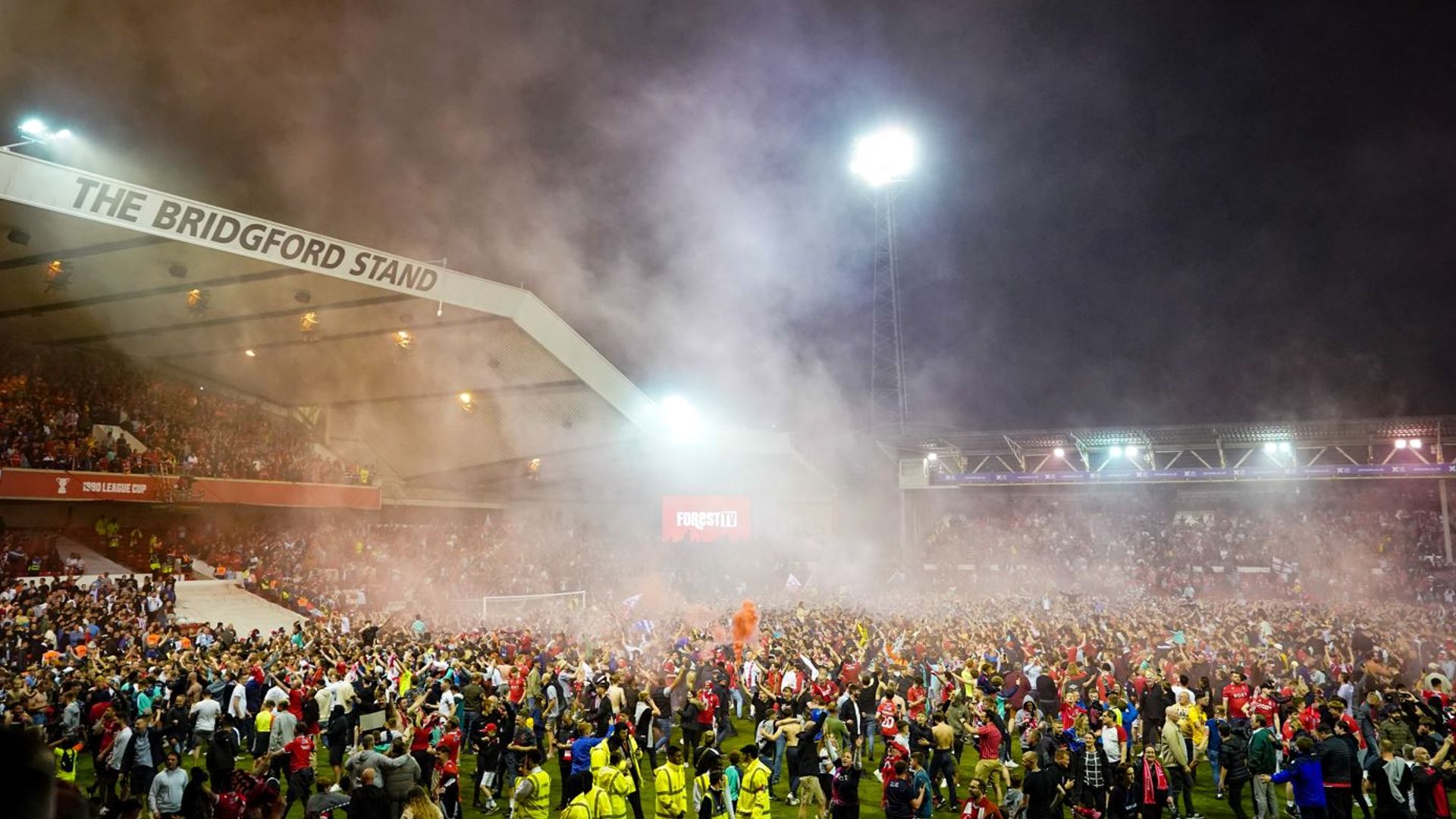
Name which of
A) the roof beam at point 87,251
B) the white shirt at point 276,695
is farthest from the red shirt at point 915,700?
the roof beam at point 87,251

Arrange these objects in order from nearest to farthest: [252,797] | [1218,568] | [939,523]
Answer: [252,797] < [1218,568] < [939,523]

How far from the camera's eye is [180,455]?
2344 cm

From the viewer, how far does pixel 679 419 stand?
87.6 ft

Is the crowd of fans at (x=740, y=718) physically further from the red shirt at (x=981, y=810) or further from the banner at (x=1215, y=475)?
the banner at (x=1215, y=475)

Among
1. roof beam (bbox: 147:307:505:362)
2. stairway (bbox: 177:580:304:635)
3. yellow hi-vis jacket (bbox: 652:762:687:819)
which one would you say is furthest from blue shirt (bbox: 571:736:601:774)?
stairway (bbox: 177:580:304:635)

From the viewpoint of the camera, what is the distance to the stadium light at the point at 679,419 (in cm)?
2647

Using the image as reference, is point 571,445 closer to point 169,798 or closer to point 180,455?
point 180,455

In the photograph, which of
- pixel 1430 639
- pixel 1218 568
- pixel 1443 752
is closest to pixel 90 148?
pixel 1443 752

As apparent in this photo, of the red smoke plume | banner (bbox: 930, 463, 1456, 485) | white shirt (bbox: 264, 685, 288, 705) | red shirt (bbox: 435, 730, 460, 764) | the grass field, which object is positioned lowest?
the grass field

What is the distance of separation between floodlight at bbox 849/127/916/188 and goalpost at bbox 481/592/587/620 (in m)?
15.9

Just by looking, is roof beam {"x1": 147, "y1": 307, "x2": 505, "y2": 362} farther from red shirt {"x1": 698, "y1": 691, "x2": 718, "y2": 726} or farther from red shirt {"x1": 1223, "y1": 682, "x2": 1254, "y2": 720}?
red shirt {"x1": 1223, "y1": 682, "x2": 1254, "y2": 720}

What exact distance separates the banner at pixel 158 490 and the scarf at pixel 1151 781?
22.7 metres

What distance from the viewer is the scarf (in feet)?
26.7

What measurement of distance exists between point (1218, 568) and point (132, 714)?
31463mm
